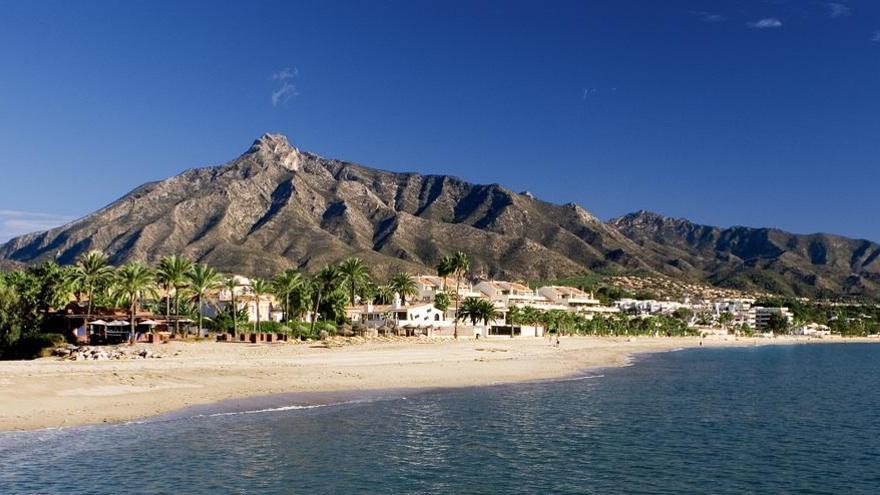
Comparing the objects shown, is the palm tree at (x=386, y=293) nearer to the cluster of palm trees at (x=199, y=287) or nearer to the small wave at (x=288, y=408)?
the cluster of palm trees at (x=199, y=287)

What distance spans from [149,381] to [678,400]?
3453 cm

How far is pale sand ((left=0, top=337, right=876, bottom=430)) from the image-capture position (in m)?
34.1

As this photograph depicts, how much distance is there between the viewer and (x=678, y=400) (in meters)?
48.7

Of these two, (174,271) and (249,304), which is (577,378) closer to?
(174,271)

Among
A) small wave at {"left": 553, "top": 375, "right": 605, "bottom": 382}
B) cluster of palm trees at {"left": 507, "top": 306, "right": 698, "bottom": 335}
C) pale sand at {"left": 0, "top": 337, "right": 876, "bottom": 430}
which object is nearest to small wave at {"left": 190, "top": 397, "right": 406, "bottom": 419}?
pale sand at {"left": 0, "top": 337, "right": 876, "bottom": 430}

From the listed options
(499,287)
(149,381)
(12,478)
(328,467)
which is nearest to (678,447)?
(328,467)

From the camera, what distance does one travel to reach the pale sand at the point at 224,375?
112 feet

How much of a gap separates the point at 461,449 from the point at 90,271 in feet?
185

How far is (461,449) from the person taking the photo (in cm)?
2995

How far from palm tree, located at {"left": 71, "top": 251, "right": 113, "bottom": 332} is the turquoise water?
40.8 metres

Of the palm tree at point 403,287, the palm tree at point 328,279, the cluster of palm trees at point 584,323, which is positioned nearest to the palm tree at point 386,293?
the palm tree at point 403,287

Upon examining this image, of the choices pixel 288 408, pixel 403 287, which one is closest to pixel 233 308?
pixel 288 408

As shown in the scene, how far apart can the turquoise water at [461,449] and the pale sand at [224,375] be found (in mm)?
2913

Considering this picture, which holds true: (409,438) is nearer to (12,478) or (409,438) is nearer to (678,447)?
(678,447)
